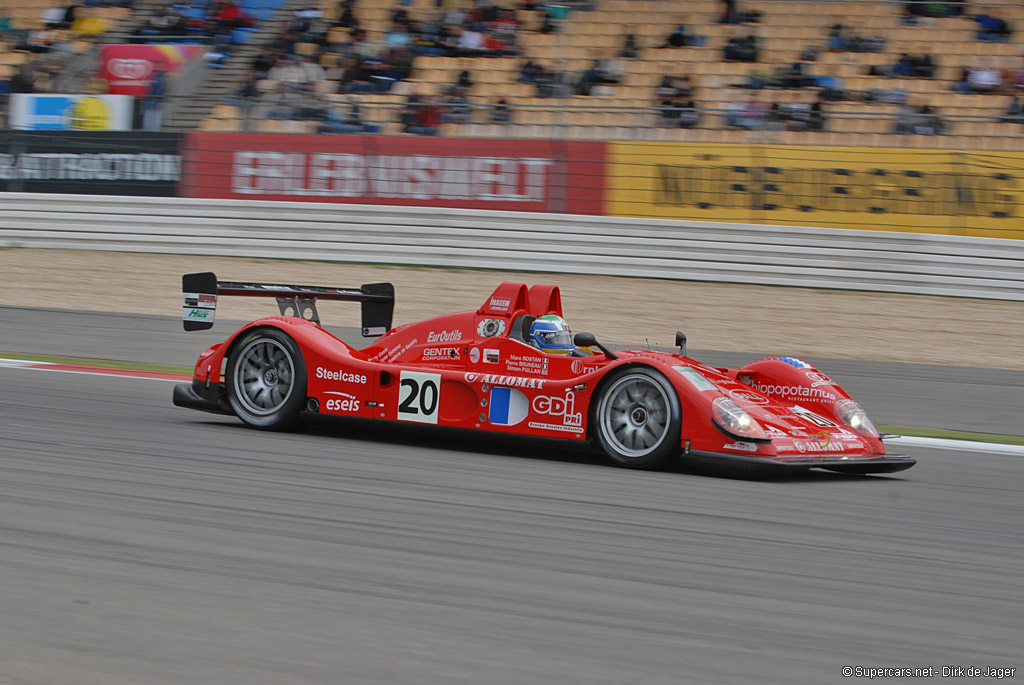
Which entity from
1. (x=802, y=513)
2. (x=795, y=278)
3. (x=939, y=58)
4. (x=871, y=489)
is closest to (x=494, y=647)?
(x=802, y=513)

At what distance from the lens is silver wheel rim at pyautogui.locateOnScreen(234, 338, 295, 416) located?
7629 millimetres

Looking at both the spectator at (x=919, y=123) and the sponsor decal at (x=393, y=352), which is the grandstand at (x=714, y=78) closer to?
the spectator at (x=919, y=123)

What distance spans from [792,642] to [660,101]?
14.6m

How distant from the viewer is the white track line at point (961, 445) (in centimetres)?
831

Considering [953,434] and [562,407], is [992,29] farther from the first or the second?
[562,407]

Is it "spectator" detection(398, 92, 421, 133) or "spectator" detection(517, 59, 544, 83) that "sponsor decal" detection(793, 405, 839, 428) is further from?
"spectator" detection(517, 59, 544, 83)

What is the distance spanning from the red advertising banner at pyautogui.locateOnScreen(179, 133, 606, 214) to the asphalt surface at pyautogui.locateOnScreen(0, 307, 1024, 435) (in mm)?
3909

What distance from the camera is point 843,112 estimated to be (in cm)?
1605

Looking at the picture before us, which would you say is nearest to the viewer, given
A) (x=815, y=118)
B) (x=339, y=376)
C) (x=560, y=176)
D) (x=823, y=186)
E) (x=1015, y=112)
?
(x=339, y=376)

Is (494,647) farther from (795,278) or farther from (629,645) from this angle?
(795,278)

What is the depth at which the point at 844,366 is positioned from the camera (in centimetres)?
1230

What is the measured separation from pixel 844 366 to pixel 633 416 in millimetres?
6290

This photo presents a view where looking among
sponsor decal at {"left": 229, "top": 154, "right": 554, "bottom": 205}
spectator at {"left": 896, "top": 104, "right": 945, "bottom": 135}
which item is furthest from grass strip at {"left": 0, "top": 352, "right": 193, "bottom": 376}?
spectator at {"left": 896, "top": 104, "right": 945, "bottom": 135}

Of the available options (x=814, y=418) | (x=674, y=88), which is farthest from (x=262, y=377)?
(x=674, y=88)
